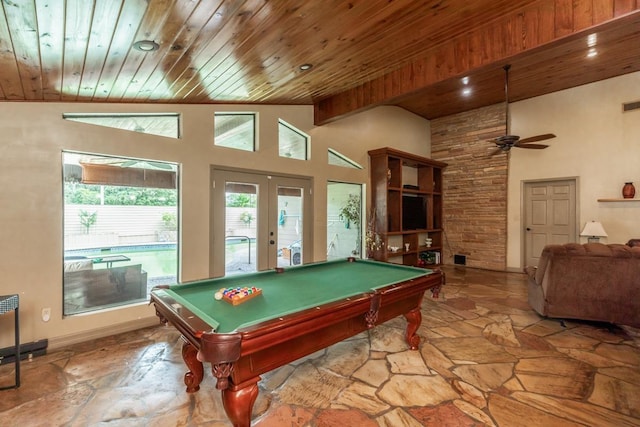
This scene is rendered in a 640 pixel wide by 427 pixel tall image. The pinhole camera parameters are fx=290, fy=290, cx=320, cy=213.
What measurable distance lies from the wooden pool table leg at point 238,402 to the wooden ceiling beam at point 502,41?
3.49 m

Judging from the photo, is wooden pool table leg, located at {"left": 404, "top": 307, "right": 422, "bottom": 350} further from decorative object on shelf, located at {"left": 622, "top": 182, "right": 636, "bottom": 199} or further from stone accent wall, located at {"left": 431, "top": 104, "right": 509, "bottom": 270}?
decorative object on shelf, located at {"left": 622, "top": 182, "right": 636, "bottom": 199}

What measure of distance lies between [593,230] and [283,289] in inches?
235

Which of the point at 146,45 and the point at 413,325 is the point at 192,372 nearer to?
the point at 413,325

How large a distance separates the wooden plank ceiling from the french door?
1214 mm

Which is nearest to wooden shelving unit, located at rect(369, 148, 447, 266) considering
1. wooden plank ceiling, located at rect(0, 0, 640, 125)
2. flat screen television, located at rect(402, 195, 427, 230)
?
flat screen television, located at rect(402, 195, 427, 230)

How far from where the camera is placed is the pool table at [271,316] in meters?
1.45

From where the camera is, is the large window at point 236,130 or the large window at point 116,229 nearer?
the large window at point 116,229

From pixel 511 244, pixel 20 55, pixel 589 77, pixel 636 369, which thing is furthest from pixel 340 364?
pixel 589 77

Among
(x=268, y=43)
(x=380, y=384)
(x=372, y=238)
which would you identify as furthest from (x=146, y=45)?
(x=372, y=238)

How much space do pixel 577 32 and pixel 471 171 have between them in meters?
5.10

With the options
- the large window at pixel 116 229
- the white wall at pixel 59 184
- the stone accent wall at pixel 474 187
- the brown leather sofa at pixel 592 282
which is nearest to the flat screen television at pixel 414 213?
the stone accent wall at pixel 474 187

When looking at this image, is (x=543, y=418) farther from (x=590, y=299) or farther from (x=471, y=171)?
(x=471, y=171)

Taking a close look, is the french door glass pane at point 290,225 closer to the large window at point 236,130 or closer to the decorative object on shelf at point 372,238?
the large window at point 236,130

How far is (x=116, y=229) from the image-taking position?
3.41 meters
